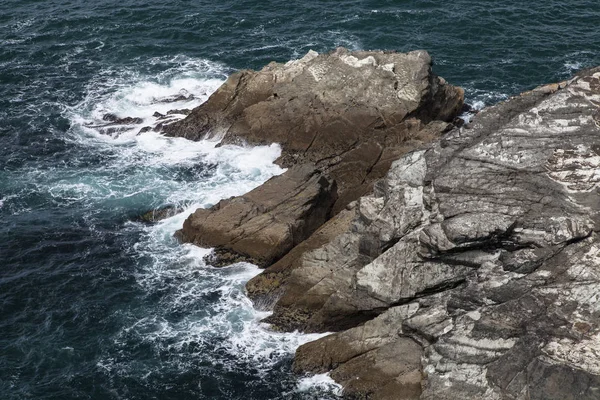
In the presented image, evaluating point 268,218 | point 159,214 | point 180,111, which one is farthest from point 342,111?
point 180,111

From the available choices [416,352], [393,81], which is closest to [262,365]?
[416,352]

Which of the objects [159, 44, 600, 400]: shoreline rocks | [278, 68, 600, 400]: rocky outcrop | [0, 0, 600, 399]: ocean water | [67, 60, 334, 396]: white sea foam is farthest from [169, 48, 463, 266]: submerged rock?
[278, 68, 600, 400]: rocky outcrop

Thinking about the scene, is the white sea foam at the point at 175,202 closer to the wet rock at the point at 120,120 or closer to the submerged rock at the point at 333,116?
the wet rock at the point at 120,120

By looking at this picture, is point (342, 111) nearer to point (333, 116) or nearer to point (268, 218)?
point (333, 116)

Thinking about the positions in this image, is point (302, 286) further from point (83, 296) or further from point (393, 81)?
point (393, 81)

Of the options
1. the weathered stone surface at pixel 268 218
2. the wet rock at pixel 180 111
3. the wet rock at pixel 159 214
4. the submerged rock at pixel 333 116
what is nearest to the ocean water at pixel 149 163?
the wet rock at pixel 159 214

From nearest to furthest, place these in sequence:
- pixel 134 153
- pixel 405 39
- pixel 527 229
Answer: pixel 527 229
pixel 134 153
pixel 405 39

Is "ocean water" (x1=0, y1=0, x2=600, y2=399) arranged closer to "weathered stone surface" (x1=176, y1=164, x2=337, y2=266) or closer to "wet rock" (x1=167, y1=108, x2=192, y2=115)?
"weathered stone surface" (x1=176, y1=164, x2=337, y2=266)
